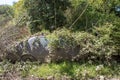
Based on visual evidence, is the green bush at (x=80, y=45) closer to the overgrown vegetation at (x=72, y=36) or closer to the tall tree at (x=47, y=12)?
the overgrown vegetation at (x=72, y=36)

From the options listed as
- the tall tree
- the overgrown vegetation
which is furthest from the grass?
the tall tree

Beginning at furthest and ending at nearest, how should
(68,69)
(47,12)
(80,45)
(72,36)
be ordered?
1. (47,12)
2. (72,36)
3. (80,45)
4. (68,69)

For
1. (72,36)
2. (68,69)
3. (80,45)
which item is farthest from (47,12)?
(68,69)

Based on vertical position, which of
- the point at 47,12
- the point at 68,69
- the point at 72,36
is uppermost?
the point at 47,12

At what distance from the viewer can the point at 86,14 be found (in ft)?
35.2

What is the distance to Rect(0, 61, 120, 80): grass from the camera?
26.3ft

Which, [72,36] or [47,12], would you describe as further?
[47,12]

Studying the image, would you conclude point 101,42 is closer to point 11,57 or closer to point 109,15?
point 109,15

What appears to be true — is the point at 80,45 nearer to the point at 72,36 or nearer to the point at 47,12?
the point at 72,36

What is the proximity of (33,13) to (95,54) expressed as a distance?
3.36 meters

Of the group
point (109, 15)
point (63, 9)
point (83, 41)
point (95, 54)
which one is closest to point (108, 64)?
point (95, 54)

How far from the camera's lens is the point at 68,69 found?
27.4 feet

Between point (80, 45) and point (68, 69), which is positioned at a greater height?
point (80, 45)

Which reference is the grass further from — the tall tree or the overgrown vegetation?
the tall tree
